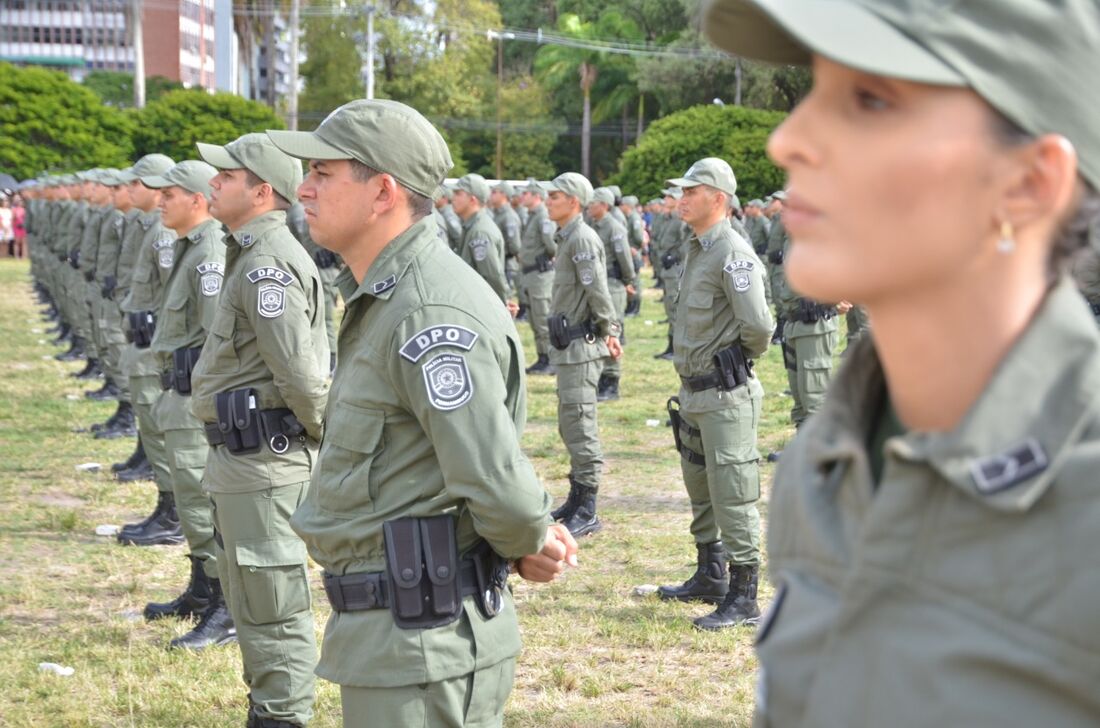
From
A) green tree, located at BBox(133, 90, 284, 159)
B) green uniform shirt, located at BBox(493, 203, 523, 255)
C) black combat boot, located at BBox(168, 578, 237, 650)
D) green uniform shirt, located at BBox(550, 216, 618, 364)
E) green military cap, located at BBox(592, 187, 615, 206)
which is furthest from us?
green tree, located at BBox(133, 90, 284, 159)

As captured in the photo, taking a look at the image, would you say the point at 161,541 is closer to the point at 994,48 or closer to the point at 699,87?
the point at 994,48

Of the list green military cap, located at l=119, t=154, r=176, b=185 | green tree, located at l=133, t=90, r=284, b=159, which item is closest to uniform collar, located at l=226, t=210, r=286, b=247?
green military cap, located at l=119, t=154, r=176, b=185

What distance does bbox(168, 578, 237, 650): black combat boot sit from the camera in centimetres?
665

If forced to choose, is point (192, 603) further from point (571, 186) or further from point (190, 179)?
point (571, 186)

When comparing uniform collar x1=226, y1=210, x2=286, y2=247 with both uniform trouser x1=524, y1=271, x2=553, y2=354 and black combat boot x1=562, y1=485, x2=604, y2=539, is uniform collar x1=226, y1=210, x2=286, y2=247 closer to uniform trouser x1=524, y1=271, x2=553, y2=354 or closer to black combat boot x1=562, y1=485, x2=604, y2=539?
black combat boot x1=562, y1=485, x2=604, y2=539

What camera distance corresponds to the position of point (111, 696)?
5.95 meters

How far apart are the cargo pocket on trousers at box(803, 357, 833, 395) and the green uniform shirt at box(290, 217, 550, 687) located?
8204mm

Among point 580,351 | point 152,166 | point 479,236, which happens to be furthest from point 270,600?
point 479,236

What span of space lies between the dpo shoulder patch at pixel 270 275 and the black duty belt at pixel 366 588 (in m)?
2.22

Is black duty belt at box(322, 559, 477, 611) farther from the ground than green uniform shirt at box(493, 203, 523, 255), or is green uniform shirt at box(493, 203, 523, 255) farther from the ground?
black duty belt at box(322, 559, 477, 611)

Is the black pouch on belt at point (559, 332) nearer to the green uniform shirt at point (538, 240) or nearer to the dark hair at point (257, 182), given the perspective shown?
the dark hair at point (257, 182)

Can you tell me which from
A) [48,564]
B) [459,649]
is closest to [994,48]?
[459,649]

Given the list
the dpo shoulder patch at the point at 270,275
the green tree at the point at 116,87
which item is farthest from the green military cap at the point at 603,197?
the green tree at the point at 116,87

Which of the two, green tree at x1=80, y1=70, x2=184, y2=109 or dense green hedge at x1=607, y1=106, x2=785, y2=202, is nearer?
dense green hedge at x1=607, y1=106, x2=785, y2=202
